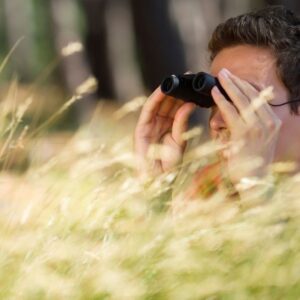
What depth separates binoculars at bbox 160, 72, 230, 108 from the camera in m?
4.19

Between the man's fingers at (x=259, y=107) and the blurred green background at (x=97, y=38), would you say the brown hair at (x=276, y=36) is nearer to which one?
the man's fingers at (x=259, y=107)

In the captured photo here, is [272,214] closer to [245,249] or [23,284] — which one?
[245,249]

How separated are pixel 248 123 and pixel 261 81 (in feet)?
1.23

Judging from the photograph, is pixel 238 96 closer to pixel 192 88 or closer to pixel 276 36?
pixel 192 88

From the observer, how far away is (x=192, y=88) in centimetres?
436

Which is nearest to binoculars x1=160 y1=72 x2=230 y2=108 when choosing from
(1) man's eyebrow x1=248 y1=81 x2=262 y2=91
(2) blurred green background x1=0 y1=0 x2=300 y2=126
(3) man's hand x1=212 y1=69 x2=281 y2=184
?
(3) man's hand x1=212 y1=69 x2=281 y2=184

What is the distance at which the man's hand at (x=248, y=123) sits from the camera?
159 inches

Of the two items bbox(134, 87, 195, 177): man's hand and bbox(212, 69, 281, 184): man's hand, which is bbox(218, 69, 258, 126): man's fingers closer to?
bbox(212, 69, 281, 184): man's hand

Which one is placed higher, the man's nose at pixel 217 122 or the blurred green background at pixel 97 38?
the man's nose at pixel 217 122

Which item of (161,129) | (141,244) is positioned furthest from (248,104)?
(141,244)

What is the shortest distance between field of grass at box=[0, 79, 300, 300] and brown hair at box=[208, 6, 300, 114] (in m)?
0.86

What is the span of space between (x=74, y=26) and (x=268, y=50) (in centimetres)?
867

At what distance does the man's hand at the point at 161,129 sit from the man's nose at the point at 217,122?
165mm

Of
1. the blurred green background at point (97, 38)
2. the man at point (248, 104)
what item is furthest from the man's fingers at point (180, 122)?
the blurred green background at point (97, 38)
